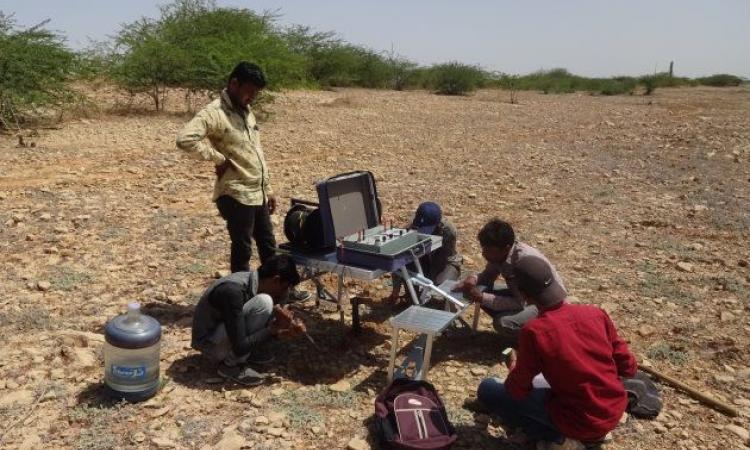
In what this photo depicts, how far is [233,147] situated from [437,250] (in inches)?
66.2

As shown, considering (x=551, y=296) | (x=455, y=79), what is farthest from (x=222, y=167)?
(x=455, y=79)

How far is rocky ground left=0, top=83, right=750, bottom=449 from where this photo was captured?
3.46 meters

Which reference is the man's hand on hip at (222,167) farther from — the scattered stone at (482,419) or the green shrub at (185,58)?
the green shrub at (185,58)

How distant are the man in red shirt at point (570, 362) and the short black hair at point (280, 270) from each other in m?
1.43

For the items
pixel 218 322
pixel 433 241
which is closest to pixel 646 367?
pixel 433 241

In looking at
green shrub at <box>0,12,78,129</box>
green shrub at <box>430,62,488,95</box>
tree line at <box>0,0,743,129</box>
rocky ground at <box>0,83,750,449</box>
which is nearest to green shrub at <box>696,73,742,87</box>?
green shrub at <box>430,62,488,95</box>

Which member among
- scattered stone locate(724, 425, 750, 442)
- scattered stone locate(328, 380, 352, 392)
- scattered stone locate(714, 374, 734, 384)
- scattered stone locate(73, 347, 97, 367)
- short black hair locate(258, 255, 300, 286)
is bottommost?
scattered stone locate(724, 425, 750, 442)

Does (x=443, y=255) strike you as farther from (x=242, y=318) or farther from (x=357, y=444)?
(x=357, y=444)

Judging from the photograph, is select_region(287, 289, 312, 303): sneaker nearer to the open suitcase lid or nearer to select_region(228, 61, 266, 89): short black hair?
the open suitcase lid

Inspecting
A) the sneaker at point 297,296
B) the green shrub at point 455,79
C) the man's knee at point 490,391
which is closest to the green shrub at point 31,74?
the sneaker at point 297,296

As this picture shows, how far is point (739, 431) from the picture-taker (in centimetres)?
349

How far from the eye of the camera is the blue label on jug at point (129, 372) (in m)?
3.42

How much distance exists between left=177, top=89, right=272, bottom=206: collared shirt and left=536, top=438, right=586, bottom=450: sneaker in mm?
2322

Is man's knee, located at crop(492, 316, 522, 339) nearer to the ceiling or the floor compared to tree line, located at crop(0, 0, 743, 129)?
nearer to the floor
